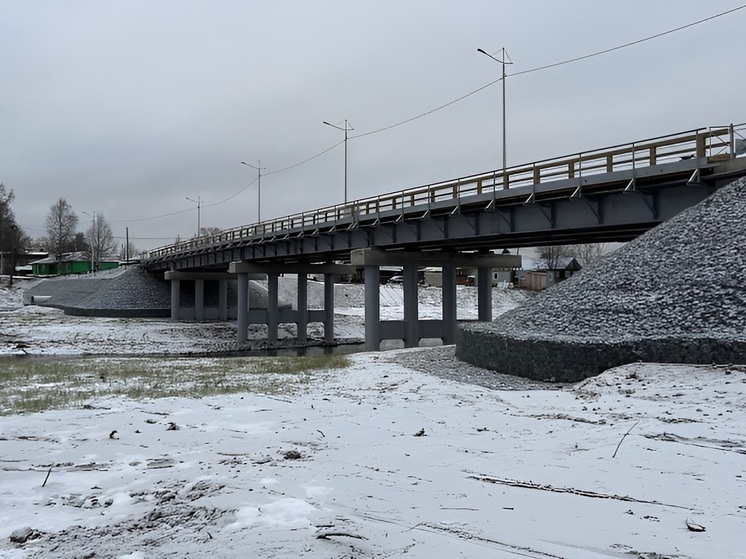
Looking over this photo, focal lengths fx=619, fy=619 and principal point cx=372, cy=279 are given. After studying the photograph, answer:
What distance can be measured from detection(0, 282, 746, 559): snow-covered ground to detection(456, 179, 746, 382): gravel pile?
239 cm

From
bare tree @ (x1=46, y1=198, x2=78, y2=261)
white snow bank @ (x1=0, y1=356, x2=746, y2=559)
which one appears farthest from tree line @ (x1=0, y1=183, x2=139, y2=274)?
white snow bank @ (x1=0, y1=356, x2=746, y2=559)

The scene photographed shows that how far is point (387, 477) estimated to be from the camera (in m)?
7.61

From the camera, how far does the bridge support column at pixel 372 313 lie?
131 feet

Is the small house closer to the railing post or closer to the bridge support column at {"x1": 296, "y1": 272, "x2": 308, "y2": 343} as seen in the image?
the bridge support column at {"x1": 296, "y1": 272, "x2": 308, "y2": 343}

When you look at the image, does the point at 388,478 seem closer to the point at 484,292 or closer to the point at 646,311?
the point at 646,311

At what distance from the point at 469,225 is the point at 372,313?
10615mm

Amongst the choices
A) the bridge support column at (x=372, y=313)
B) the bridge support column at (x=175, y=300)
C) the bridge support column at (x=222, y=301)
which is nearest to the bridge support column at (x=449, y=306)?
the bridge support column at (x=372, y=313)

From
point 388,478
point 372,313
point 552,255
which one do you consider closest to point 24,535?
point 388,478

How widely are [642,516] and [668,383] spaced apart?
8483 millimetres

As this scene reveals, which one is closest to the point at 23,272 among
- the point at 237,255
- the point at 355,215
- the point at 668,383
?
the point at 237,255

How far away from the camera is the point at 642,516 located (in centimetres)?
603

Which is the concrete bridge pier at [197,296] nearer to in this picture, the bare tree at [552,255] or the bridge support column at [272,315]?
the bridge support column at [272,315]

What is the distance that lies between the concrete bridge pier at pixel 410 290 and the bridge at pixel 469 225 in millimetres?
70

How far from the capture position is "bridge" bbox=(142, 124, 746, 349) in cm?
2290
